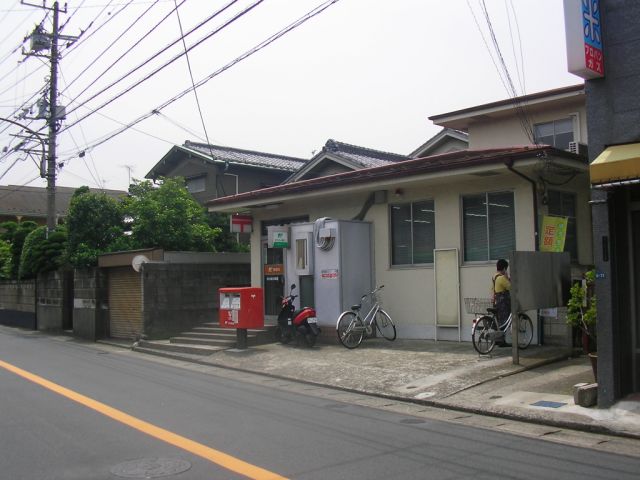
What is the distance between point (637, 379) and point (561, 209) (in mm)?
5817

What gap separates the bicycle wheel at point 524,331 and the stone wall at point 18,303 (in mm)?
21930

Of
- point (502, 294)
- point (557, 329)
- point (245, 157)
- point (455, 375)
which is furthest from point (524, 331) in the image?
point (245, 157)

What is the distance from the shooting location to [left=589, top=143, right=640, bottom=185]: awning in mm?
7359

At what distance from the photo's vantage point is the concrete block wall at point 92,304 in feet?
67.6

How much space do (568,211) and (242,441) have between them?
9833mm

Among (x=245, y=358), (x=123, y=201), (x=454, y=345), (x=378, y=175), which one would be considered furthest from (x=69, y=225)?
(x=454, y=345)

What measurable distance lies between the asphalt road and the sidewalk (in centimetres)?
89

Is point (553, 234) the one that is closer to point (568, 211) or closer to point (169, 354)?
point (568, 211)

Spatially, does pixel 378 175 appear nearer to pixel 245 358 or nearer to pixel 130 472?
pixel 245 358

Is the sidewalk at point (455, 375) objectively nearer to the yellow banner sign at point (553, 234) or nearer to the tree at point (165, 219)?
the yellow banner sign at point (553, 234)

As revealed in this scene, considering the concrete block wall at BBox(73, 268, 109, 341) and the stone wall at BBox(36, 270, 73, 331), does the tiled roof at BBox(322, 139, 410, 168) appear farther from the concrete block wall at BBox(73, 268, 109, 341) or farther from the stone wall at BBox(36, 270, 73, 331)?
Answer: the stone wall at BBox(36, 270, 73, 331)

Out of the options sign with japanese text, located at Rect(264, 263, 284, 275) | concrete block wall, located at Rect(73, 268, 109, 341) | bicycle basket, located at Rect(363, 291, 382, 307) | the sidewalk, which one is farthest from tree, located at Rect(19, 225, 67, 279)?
bicycle basket, located at Rect(363, 291, 382, 307)

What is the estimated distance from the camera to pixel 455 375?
10320 millimetres

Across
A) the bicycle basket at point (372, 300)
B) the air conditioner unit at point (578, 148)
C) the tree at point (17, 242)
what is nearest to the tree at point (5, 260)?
the tree at point (17, 242)
